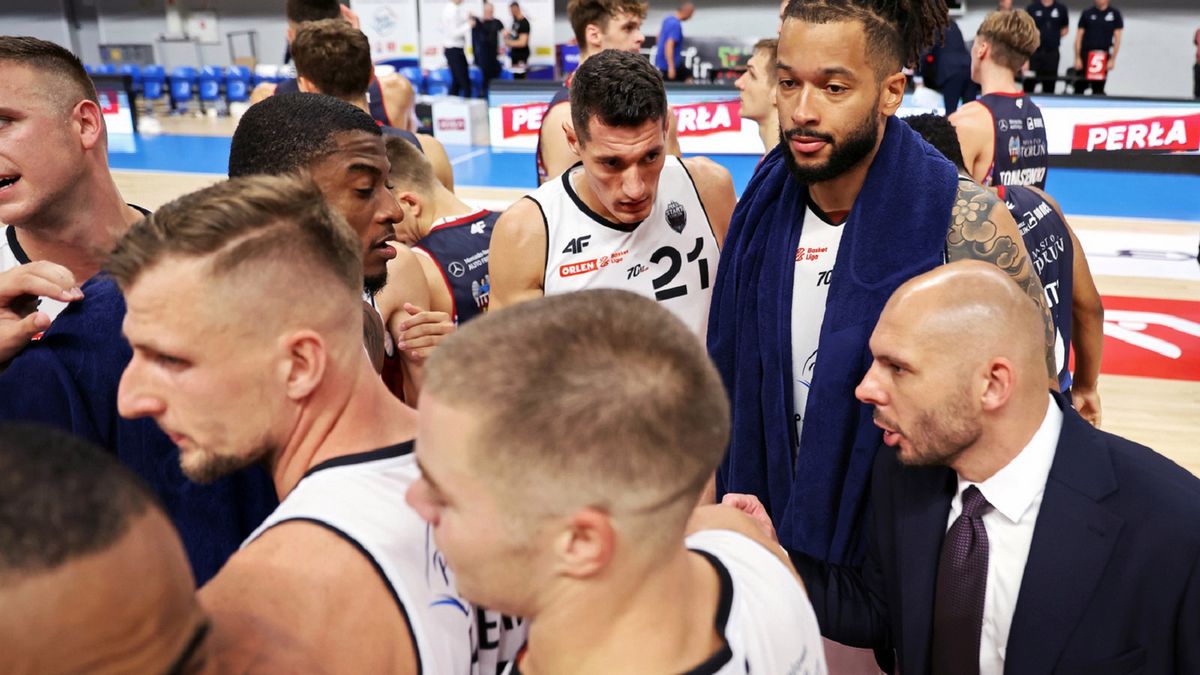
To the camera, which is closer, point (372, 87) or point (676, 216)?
point (676, 216)

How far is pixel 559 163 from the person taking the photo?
16.8ft

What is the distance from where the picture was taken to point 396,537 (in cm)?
135

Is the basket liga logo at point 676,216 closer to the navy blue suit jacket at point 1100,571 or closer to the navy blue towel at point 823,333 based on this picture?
the navy blue towel at point 823,333

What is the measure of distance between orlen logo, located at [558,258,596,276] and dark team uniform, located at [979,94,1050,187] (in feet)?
10.4

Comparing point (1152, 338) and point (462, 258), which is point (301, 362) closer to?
point (462, 258)

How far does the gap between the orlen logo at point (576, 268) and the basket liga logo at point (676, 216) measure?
32 centimetres

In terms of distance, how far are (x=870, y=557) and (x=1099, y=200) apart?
999 centimetres

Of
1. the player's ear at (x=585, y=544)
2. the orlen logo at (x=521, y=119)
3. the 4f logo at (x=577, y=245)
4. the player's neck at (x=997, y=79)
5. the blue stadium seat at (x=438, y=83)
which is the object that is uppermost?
the player's neck at (x=997, y=79)

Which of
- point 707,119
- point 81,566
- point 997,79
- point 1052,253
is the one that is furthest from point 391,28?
point 81,566

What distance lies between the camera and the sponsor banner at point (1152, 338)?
6363mm

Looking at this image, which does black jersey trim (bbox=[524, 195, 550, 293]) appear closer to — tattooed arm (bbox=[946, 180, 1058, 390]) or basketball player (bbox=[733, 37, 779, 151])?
tattooed arm (bbox=[946, 180, 1058, 390])

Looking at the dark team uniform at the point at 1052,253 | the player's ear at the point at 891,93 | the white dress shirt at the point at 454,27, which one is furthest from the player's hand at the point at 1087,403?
the white dress shirt at the point at 454,27

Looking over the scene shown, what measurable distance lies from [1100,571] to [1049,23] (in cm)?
1435

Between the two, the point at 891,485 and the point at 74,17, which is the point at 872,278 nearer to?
the point at 891,485
